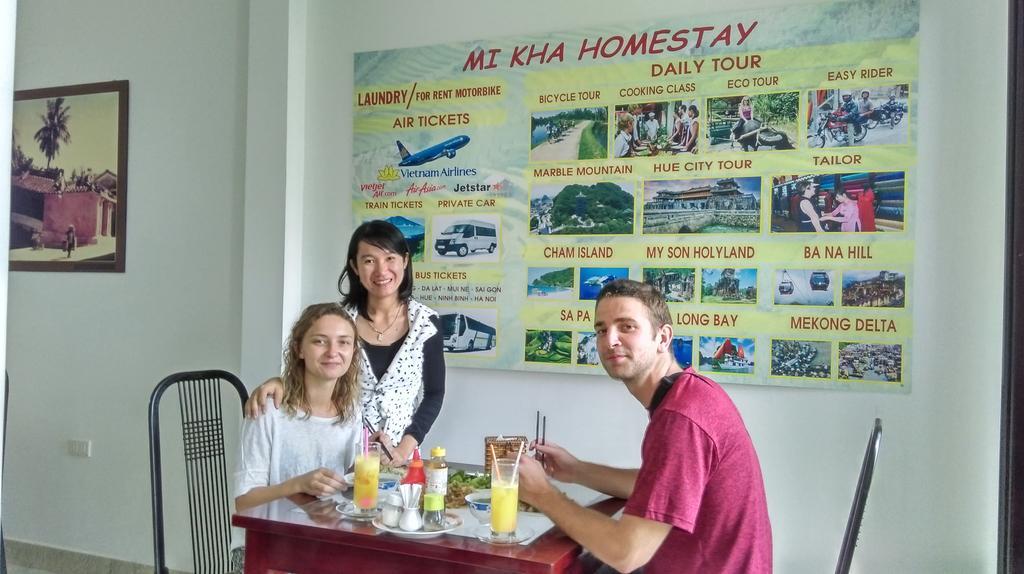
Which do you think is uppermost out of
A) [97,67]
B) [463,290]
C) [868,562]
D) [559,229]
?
[97,67]

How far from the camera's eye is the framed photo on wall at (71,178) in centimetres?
358

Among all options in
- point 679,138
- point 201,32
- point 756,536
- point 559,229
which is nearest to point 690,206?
point 679,138

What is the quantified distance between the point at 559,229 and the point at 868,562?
4.77 ft

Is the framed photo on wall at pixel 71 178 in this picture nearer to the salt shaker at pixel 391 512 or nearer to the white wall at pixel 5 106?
the salt shaker at pixel 391 512

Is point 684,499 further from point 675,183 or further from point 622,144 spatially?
point 622,144

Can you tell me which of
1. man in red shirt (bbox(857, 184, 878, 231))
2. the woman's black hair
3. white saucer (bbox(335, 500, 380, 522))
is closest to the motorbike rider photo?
man in red shirt (bbox(857, 184, 878, 231))

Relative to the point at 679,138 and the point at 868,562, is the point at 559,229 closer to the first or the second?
the point at 679,138

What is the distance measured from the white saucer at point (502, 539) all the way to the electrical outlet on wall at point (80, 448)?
273 centimetres

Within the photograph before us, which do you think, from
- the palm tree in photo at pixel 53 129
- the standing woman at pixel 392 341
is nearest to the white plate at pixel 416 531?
the standing woman at pixel 392 341

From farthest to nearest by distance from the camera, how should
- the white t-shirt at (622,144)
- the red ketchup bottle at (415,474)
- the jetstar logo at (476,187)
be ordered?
the jetstar logo at (476,187) < the white t-shirt at (622,144) < the red ketchup bottle at (415,474)

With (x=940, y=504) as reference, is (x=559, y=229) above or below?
above

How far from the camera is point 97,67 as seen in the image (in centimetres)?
365

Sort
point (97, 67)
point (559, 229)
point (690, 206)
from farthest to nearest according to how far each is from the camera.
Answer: point (97, 67)
point (559, 229)
point (690, 206)

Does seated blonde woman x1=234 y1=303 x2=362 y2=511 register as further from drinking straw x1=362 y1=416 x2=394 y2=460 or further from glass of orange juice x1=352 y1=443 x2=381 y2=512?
glass of orange juice x1=352 y1=443 x2=381 y2=512
